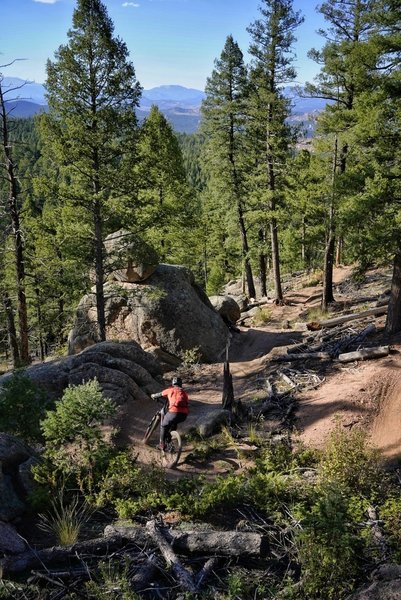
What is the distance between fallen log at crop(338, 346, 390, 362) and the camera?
12711 millimetres

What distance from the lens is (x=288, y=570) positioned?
5.77 meters

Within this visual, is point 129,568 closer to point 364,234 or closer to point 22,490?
point 22,490

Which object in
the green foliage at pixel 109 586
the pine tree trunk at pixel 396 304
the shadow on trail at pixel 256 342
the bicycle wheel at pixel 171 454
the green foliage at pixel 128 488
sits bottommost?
the shadow on trail at pixel 256 342

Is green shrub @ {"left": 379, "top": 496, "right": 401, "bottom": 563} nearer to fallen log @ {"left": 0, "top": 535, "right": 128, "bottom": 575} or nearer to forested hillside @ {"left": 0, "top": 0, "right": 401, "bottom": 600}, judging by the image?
forested hillside @ {"left": 0, "top": 0, "right": 401, "bottom": 600}

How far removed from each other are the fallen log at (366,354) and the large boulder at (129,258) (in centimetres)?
922

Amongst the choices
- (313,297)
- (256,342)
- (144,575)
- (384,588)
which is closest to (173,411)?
(144,575)

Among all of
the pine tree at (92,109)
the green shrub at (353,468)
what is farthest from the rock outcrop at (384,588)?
the pine tree at (92,109)

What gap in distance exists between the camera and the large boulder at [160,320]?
64.4ft

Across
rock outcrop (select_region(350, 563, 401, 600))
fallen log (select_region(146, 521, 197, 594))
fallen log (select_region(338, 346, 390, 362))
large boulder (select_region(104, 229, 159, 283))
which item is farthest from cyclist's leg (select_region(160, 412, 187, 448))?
large boulder (select_region(104, 229, 159, 283))

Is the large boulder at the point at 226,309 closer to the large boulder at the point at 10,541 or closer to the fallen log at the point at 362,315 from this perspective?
the fallen log at the point at 362,315

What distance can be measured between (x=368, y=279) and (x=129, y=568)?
24681mm

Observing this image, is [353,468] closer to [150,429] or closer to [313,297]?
[150,429]

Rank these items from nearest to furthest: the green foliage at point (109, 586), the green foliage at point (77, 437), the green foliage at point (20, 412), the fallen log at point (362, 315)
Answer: the green foliage at point (109, 586) < the green foliage at point (77, 437) < the green foliage at point (20, 412) < the fallen log at point (362, 315)

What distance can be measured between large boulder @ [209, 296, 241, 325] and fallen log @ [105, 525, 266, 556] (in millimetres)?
18036
